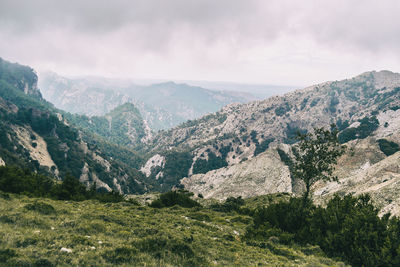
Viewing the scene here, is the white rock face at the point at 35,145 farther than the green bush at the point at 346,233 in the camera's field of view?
Yes

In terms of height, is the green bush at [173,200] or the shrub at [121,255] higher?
the shrub at [121,255]

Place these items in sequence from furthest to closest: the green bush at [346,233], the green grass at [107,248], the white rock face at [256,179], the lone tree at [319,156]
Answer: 1. the white rock face at [256,179]
2. the lone tree at [319,156]
3. the green bush at [346,233]
4. the green grass at [107,248]

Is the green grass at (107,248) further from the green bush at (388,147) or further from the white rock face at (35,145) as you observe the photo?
the white rock face at (35,145)

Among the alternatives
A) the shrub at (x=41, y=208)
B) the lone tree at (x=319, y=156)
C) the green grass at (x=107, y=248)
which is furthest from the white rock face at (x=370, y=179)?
the shrub at (x=41, y=208)

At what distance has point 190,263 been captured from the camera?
15.2 metres

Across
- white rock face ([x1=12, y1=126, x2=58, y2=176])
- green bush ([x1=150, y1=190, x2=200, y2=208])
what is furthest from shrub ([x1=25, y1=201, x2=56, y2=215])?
white rock face ([x1=12, y1=126, x2=58, y2=176])

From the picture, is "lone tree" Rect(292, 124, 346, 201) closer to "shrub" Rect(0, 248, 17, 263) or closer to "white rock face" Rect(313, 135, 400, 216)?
"white rock face" Rect(313, 135, 400, 216)

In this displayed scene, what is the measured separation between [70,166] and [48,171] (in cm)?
2427

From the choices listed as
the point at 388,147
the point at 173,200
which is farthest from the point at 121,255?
the point at 388,147

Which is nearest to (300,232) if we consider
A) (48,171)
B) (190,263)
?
(190,263)

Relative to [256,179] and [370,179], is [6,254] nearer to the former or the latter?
[370,179]

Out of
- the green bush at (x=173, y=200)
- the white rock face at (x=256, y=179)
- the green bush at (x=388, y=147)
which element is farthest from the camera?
the white rock face at (x=256, y=179)

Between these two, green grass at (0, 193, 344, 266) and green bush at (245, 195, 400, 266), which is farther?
green bush at (245, 195, 400, 266)

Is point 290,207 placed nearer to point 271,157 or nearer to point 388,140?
point 271,157
